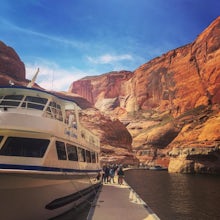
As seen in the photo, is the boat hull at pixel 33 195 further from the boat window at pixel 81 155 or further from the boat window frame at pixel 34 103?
the boat window frame at pixel 34 103

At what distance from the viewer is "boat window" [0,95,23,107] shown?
13072 mm

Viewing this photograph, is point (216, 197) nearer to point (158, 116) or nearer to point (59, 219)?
point (59, 219)

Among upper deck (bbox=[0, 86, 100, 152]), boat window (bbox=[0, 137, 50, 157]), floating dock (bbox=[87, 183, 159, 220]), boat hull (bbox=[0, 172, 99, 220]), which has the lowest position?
floating dock (bbox=[87, 183, 159, 220])

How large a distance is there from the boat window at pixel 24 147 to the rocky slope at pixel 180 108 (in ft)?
174

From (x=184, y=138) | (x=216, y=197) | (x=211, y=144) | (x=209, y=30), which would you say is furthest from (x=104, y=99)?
(x=216, y=197)

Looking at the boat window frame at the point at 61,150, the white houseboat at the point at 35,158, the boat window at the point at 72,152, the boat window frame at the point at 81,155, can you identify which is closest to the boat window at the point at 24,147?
the white houseboat at the point at 35,158

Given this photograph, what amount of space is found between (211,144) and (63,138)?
182ft

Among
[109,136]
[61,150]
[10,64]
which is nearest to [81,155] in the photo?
[61,150]

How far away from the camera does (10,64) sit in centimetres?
8912

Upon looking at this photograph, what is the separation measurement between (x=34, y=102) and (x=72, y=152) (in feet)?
11.1

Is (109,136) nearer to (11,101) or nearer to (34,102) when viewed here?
(34,102)

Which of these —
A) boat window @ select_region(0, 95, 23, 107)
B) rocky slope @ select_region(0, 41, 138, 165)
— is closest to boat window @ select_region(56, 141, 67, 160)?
boat window @ select_region(0, 95, 23, 107)

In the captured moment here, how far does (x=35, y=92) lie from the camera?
44.1 feet

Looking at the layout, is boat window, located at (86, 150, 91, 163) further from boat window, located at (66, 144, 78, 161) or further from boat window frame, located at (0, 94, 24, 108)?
boat window frame, located at (0, 94, 24, 108)
